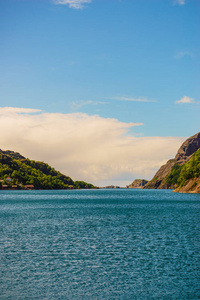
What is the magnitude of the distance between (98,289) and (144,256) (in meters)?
13.0

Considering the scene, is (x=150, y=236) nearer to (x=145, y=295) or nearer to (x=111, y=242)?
(x=111, y=242)

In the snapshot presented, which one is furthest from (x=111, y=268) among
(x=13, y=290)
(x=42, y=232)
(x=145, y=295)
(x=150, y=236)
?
(x=42, y=232)

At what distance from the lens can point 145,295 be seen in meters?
23.2

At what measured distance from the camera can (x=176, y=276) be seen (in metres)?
28.3

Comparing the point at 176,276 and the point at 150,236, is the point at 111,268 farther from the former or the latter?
the point at 150,236

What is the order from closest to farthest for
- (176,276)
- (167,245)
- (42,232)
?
(176,276)
(167,245)
(42,232)

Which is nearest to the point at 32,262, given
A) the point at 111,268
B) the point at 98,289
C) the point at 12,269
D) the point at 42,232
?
the point at 12,269

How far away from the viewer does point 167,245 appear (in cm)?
4262

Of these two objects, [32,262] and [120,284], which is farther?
[32,262]

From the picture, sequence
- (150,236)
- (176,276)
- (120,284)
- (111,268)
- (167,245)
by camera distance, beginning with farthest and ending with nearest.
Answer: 1. (150,236)
2. (167,245)
3. (111,268)
4. (176,276)
5. (120,284)

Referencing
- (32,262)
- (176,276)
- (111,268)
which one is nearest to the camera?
(176,276)

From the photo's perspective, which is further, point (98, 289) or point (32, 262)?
point (32, 262)

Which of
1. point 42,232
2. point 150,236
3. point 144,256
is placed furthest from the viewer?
point 42,232

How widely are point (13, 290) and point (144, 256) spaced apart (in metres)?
17.0
